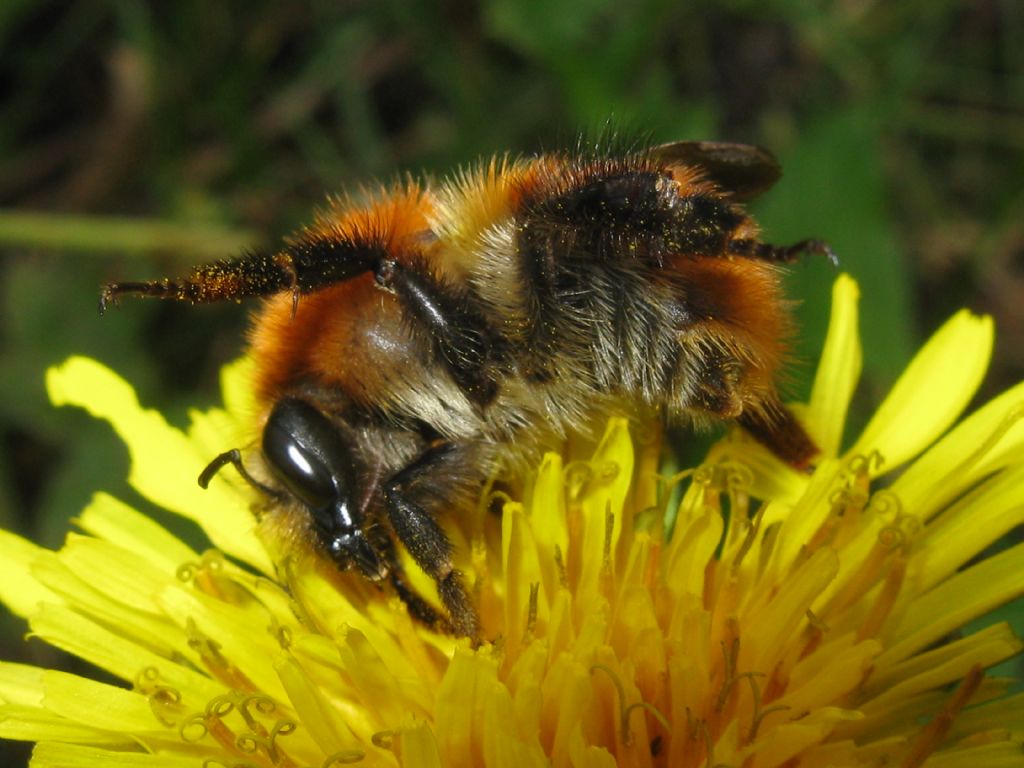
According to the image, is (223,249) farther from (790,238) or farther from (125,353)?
(790,238)

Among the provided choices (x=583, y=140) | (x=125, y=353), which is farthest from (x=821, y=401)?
(x=125, y=353)

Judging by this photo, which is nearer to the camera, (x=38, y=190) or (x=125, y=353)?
(x=125, y=353)

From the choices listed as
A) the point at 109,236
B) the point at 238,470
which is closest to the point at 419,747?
the point at 238,470

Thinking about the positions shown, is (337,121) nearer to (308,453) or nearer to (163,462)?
(163,462)

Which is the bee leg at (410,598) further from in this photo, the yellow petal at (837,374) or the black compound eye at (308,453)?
the yellow petal at (837,374)

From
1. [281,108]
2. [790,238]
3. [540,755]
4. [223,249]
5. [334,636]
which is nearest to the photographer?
[540,755]

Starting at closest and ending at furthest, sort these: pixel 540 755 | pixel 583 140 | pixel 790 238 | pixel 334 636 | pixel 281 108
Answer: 1. pixel 540 755
2. pixel 583 140
3. pixel 334 636
4. pixel 790 238
5. pixel 281 108

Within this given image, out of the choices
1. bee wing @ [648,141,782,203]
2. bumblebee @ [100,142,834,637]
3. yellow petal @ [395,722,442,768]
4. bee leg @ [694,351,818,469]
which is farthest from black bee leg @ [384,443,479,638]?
bee wing @ [648,141,782,203]

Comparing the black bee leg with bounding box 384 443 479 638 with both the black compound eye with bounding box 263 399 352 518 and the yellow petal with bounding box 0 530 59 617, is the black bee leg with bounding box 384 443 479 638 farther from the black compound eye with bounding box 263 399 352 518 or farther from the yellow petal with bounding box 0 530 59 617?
the yellow petal with bounding box 0 530 59 617
